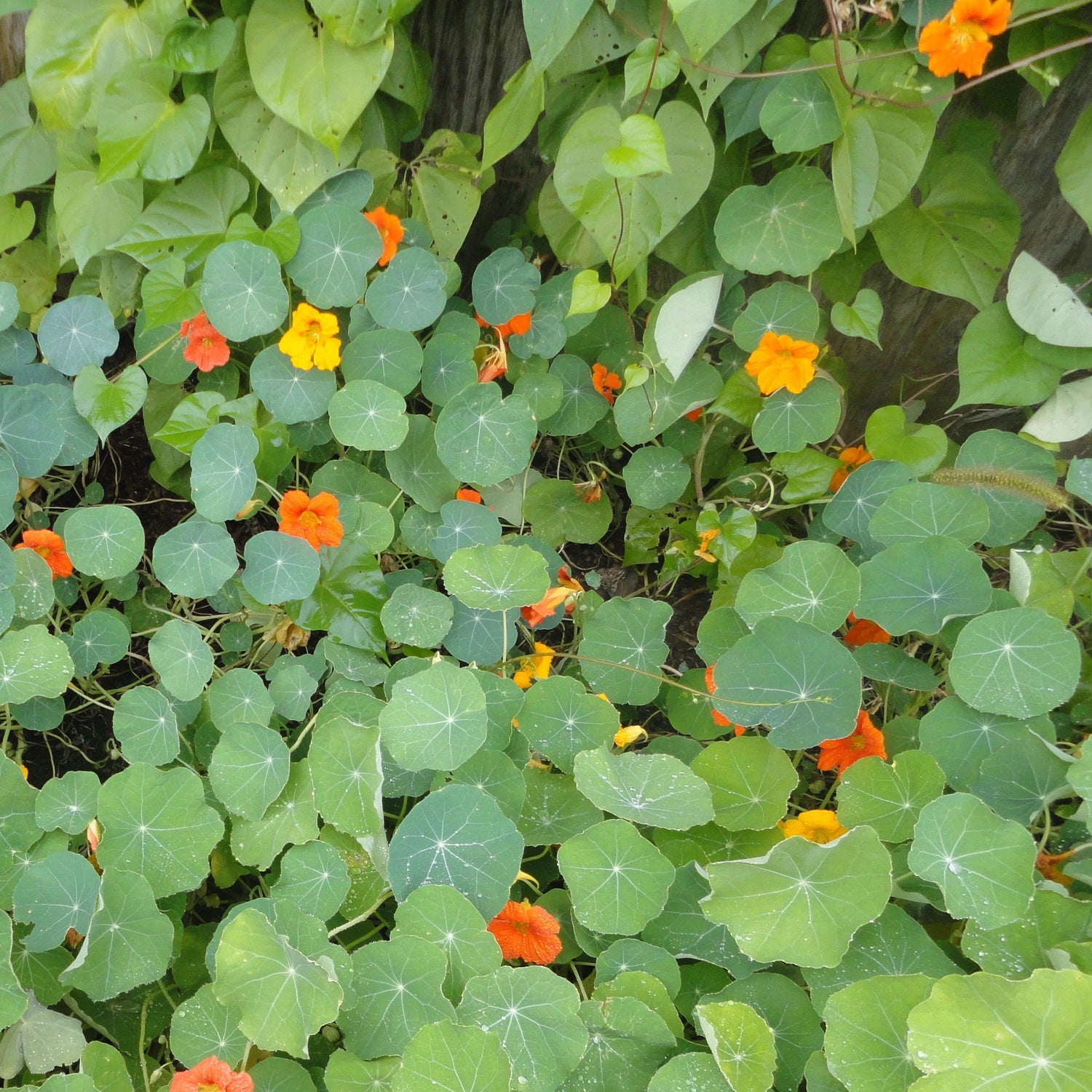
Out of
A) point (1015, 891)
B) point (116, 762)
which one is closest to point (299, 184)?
point (116, 762)

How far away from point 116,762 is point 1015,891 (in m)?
1.81

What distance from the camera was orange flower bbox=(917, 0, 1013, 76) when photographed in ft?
4.28

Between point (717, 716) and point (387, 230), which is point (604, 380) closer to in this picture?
point (387, 230)

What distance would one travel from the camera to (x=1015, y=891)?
1.24 meters

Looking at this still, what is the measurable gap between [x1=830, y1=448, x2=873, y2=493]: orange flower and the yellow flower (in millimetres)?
741

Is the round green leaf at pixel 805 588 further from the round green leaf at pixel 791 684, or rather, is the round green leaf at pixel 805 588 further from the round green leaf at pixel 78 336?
the round green leaf at pixel 78 336

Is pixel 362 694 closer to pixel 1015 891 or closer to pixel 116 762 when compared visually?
pixel 116 762

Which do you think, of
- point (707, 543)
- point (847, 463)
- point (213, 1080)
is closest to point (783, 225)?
point (847, 463)

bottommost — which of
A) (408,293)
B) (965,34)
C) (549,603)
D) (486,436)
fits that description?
(549,603)

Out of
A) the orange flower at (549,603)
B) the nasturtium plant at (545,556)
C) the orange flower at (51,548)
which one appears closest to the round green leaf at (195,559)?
the nasturtium plant at (545,556)

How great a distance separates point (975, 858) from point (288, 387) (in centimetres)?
151

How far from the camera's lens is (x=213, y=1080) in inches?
46.3

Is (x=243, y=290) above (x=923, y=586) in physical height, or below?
above

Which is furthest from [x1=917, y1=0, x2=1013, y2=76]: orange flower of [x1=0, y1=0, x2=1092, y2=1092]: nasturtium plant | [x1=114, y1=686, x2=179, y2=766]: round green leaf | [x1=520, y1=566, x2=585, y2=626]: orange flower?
[x1=114, y1=686, x2=179, y2=766]: round green leaf
